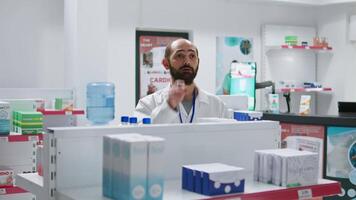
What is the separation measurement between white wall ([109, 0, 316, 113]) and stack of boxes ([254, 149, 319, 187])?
458cm

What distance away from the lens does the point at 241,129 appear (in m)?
2.69

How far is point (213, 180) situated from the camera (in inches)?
81.0

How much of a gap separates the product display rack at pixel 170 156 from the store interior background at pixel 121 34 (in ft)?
11.3

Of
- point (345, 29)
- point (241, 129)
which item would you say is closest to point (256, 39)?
point (345, 29)

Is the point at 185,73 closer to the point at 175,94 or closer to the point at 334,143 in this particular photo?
the point at 175,94

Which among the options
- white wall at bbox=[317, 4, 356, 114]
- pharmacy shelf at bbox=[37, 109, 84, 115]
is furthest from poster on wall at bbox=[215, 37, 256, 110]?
pharmacy shelf at bbox=[37, 109, 84, 115]

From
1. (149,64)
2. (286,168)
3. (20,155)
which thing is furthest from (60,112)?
(286,168)

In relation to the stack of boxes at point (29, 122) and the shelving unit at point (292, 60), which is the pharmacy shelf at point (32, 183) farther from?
the shelving unit at point (292, 60)

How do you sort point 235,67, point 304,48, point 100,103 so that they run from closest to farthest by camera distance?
point 100,103
point 235,67
point 304,48

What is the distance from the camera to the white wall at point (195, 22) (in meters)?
6.86

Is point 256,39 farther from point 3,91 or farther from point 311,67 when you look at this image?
point 3,91

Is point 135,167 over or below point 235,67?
below

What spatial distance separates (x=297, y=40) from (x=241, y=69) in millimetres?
1435

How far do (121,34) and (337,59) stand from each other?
3.67 m
